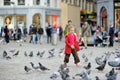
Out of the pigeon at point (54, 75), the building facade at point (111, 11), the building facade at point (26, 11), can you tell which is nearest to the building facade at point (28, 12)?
the building facade at point (26, 11)

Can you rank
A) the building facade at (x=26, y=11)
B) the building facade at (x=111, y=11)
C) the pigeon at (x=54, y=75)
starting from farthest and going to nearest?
the building facade at (x=26, y=11)
the building facade at (x=111, y=11)
the pigeon at (x=54, y=75)

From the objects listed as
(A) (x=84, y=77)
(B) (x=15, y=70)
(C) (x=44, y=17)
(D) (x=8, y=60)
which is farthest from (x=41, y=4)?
(A) (x=84, y=77)

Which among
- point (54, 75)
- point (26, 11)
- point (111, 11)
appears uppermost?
point (26, 11)

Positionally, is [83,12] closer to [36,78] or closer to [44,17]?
[44,17]

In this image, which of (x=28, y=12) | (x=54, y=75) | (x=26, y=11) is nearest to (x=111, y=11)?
(x=28, y=12)

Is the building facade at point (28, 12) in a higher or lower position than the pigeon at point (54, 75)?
higher

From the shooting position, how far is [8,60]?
845 inches

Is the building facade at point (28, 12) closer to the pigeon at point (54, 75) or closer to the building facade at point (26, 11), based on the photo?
the building facade at point (26, 11)

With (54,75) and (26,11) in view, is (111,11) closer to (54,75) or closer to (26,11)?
(26,11)

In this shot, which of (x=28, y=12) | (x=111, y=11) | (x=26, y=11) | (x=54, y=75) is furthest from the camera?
(x=26, y=11)

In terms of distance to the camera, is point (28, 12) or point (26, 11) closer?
point (28, 12)

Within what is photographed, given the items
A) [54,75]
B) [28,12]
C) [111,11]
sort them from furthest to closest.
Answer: [28,12]
[111,11]
[54,75]

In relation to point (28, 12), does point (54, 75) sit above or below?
below

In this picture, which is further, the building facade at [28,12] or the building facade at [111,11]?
the building facade at [28,12]
